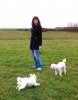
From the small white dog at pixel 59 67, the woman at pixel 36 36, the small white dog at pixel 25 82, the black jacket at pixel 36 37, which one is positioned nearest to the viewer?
the small white dog at pixel 25 82

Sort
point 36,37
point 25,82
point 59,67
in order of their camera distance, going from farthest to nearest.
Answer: point 36,37 < point 59,67 < point 25,82

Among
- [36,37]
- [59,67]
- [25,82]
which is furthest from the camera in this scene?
[36,37]

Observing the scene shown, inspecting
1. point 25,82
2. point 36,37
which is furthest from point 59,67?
point 25,82

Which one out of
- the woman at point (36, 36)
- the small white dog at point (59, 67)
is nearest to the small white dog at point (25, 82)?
the small white dog at point (59, 67)

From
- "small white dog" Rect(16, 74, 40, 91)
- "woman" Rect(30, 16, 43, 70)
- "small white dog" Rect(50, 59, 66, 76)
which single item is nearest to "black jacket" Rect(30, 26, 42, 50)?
→ "woman" Rect(30, 16, 43, 70)

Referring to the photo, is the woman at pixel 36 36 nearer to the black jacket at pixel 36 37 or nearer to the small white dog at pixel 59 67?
the black jacket at pixel 36 37

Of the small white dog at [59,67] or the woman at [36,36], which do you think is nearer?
the small white dog at [59,67]

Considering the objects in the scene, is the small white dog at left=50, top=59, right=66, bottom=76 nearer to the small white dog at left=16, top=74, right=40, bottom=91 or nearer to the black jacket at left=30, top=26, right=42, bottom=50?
the black jacket at left=30, top=26, right=42, bottom=50

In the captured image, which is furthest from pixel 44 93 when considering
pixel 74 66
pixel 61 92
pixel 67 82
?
pixel 74 66

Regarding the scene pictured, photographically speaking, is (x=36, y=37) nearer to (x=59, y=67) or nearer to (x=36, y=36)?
(x=36, y=36)

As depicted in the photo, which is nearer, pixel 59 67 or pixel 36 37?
pixel 59 67

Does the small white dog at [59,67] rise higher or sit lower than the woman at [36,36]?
lower

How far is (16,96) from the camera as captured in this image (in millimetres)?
10203

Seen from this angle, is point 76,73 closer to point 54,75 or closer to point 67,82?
point 54,75
